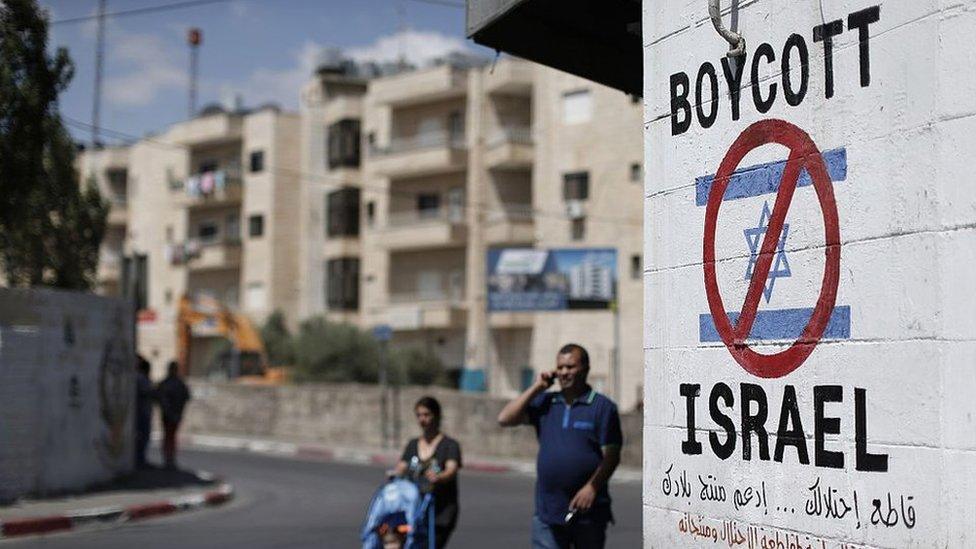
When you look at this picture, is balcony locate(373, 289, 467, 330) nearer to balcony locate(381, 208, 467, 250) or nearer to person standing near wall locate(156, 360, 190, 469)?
balcony locate(381, 208, 467, 250)

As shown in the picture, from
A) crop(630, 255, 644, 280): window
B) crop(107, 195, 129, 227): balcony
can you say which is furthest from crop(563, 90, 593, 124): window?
crop(107, 195, 129, 227): balcony

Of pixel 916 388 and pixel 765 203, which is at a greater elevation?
pixel 765 203

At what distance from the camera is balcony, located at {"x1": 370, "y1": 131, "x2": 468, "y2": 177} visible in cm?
4759

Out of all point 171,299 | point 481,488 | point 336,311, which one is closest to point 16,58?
point 481,488

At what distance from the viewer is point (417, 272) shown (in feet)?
164

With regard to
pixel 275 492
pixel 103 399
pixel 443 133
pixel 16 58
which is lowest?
pixel 275 492

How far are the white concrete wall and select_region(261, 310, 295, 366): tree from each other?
44651 millimetres

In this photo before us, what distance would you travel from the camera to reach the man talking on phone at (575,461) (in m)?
7.09

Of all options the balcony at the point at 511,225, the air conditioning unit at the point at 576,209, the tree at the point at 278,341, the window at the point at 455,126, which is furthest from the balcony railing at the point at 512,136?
the tree at the point at 278,341

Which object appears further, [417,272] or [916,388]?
[417,272]

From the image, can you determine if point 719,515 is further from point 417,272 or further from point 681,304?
point 417,272

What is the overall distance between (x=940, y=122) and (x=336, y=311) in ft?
167

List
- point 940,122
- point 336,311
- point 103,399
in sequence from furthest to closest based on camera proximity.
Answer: point 336,311
point 103,399
point 940,122

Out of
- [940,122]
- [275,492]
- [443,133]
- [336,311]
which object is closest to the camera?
[940,122]
